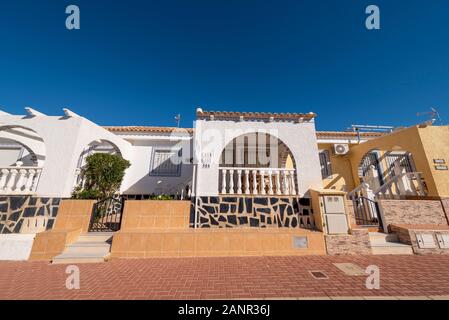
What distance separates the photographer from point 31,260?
4.56 metres

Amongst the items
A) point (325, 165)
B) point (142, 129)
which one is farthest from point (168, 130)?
point (325, 165)

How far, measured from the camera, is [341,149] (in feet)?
34.0

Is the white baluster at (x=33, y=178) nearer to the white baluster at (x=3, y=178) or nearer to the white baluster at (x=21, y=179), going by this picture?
the white baluster at (x=21, y=179)

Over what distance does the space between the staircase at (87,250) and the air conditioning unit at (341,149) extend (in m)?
12.4

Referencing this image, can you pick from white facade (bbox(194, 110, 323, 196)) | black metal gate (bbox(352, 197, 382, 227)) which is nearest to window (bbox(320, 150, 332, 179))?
black metal gate (bbox(352, 197, 382, 227))

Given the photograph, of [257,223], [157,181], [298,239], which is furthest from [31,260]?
[298,239]

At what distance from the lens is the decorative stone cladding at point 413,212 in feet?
19.1

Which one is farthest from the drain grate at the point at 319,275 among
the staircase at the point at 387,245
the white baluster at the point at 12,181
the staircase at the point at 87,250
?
the white baluster at the point at 12,181

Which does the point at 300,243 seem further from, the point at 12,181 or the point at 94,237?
the point at 12,181

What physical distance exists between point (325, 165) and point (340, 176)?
1091mm

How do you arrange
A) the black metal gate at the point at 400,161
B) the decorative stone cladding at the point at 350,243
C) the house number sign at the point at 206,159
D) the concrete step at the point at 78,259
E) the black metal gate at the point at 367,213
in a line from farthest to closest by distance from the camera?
the black metal gate at the point at 400,161 < the house number sign at the point at 206,159 < the black metal gate at the point at 367,213 < the decorative stone cladding at the point at 350,243 < the concrete step at the point at 78,259

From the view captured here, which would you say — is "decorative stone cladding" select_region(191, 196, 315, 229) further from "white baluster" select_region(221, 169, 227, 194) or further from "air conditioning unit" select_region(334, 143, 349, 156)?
"air conditioning unit" select_region(334, 143, 349, 156)

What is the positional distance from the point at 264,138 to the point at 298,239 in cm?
488

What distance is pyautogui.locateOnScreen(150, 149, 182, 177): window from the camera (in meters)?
10.2
